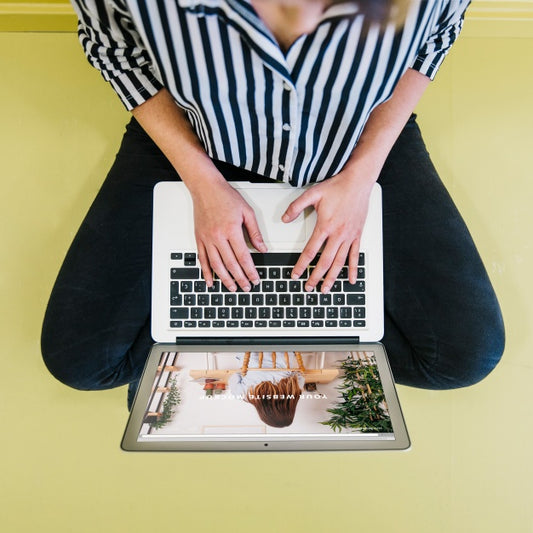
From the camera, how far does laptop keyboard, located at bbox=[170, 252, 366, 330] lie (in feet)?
2.48

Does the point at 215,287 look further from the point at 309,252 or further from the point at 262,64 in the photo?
the point at 262,64

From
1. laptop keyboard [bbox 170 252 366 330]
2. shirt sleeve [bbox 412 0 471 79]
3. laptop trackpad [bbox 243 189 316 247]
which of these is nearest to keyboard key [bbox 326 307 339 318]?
laptop keyboard [bbox 170 252 366 330]

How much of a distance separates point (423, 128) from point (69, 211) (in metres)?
0.84

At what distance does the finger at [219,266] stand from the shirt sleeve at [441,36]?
420 mm

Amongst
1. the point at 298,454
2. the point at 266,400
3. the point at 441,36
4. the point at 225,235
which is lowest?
the point at 298,454

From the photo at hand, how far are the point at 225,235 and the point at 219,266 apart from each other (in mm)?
50

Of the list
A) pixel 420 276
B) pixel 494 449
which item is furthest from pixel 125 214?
pixel 494 449

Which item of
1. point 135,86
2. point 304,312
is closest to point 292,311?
point 304,312

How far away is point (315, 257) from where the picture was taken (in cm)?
76

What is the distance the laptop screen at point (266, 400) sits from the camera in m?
0.65

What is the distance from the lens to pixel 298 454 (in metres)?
1.07

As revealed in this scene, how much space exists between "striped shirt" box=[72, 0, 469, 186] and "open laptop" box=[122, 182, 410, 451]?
0.42ft

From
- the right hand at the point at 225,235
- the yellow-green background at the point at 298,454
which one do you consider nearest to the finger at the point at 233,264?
the right hand at the point at 225,235

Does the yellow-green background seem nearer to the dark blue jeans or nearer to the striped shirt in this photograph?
the dark blue jeans
